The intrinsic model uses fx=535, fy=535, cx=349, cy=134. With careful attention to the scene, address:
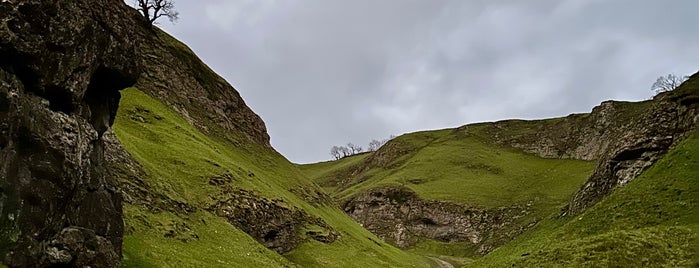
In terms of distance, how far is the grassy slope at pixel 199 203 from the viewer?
40.3 meters

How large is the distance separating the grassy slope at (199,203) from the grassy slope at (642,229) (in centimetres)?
2102

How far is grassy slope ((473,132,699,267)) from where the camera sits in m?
32.0

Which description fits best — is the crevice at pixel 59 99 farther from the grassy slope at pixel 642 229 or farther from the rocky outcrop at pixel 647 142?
the rocky outcrop at pixel 647 142

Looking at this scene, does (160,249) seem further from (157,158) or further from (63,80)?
(157,158)

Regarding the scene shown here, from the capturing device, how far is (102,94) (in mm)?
35812

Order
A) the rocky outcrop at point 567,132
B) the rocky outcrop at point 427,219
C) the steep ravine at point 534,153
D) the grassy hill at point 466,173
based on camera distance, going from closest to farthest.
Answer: the steep ravine at point 534,153 → the rocky outcrop at point 427,219 → the grassy hill at point 466,173 → the rocky outcrop at point 567,132

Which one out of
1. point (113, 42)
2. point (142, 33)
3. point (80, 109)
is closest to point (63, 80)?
point (80, 109)

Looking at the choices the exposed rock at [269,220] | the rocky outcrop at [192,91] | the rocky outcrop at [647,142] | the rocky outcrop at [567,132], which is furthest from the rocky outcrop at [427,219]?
the exposed rock at [269,220]


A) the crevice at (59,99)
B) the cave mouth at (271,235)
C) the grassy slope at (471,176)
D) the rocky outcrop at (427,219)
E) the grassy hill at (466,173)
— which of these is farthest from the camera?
the grassy hill at (466,173)

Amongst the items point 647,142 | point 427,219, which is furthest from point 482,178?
point 647,142

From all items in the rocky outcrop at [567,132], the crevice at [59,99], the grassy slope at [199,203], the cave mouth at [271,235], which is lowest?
the cave mouth at [271,235]

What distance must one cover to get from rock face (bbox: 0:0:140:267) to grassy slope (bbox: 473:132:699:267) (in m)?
27.8

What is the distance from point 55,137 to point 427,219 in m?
103

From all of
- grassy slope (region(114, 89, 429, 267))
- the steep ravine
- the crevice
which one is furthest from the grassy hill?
the crevice
